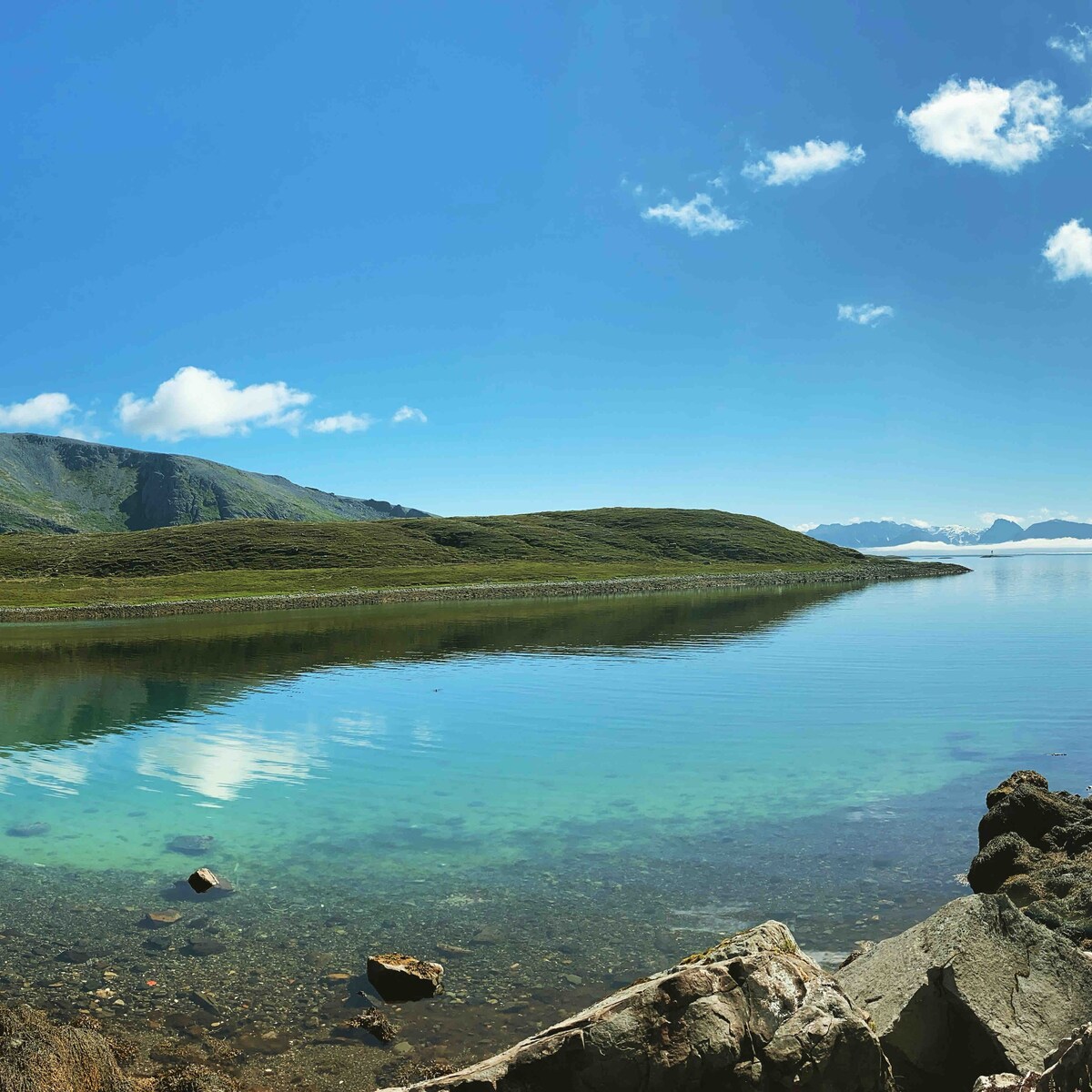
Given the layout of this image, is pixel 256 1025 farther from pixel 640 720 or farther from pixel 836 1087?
pixel 640 720

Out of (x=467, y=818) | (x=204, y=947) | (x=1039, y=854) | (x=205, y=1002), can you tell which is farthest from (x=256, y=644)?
(x=1039, y=854)

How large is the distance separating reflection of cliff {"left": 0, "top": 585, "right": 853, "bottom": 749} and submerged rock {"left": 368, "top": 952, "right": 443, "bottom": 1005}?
1133 inches

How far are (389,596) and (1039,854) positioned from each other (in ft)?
425

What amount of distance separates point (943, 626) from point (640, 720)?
2196 inches

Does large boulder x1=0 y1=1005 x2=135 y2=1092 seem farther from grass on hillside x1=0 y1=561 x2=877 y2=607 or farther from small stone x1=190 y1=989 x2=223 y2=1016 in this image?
grass on hillside x1=0 y1=561 x2=877 y2=607

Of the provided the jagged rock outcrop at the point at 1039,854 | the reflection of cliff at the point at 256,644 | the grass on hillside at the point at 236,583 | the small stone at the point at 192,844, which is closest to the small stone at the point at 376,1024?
the jagged rock outcrop at the point at 1039,854

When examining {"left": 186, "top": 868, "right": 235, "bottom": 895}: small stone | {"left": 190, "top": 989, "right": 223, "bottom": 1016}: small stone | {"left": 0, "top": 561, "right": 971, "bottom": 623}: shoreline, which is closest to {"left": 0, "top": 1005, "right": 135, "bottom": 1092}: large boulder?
{"left": 190, "top": 989, "right": 223, "bottom": 1016}: small stone

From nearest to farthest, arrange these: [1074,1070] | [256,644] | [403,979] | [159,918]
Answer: [1074,1070] → [403,979] → [159,918] → [256,644]

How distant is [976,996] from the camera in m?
9.78

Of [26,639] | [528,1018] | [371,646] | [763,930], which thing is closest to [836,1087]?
[763,930]

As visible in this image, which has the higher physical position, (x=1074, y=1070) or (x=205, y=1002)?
(x=1074, y=1070)

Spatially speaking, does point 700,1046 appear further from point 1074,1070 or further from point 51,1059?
point 51,1059

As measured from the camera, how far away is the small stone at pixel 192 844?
22.0 meters

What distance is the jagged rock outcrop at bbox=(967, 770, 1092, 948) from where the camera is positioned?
1413 centimetres
